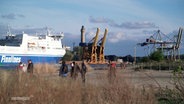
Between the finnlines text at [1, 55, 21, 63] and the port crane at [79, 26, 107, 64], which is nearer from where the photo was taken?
the finnlines text at [1, 55, 21, 63]

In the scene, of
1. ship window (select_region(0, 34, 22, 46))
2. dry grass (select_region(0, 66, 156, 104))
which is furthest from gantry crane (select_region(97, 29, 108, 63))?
dry grass (select_region(0, 66, 156, 104))

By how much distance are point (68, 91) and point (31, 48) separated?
2689 inches

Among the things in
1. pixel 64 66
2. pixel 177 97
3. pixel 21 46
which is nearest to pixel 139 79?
pixel 177 97

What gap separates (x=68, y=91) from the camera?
8.82m

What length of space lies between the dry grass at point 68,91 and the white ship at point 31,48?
192 feet

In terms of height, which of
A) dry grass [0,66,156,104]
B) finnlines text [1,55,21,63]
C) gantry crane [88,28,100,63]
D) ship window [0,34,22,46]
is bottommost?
dry grass [0,66,156,104]

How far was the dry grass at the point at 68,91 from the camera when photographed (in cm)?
762

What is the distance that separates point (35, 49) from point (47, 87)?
225 feet

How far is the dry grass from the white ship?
2302 inches

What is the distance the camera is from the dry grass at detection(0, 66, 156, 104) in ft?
25.0

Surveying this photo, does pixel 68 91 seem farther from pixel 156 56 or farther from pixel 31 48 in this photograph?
pixel 31 48

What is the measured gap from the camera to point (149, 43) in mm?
80250

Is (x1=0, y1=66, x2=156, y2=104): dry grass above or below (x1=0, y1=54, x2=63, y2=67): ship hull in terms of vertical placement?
below

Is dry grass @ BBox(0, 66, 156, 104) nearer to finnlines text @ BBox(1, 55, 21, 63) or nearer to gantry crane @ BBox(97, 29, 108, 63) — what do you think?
finnlines text @ BBox(1, 55, 21, 63)
